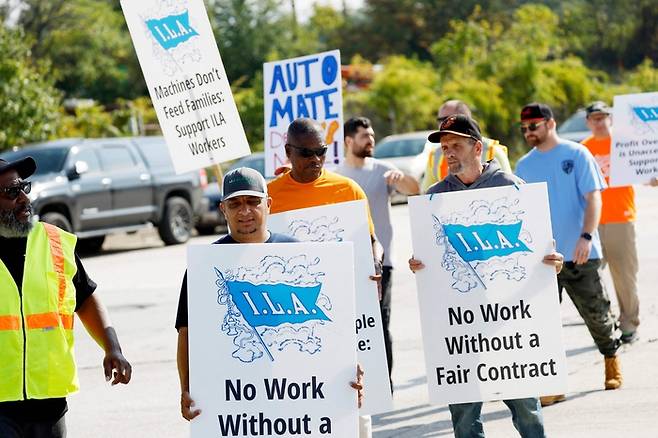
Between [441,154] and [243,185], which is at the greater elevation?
[441,154]

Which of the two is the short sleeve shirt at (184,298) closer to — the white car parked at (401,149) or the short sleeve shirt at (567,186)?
the short sleeve shirt at (567,186)

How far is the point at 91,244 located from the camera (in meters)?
23.0

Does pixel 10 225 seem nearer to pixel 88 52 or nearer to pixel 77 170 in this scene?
pixel 77 170

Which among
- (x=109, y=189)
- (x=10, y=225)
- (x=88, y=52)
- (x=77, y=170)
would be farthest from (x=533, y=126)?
(x=88, y=52)

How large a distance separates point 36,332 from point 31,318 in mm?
58

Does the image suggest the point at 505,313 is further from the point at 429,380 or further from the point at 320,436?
the point at 320,436

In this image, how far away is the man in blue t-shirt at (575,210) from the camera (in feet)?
28.6

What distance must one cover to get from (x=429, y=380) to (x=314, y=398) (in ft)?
4.25

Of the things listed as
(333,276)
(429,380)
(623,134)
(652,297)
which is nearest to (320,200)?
(429,380)

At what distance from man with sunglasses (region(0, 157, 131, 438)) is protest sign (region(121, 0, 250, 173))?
3869 mm

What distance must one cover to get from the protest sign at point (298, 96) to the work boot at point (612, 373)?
2.69m

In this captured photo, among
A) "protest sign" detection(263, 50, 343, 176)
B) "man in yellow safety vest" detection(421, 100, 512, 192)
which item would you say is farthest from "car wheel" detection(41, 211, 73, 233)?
"man in yellow safety vest" detection(421, 100, 512, 192)

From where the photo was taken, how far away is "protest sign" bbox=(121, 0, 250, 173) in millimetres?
9312

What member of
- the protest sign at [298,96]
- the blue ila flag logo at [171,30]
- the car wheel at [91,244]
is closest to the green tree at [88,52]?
the car wheel at [91,244]
